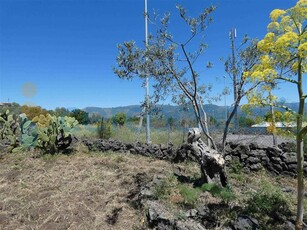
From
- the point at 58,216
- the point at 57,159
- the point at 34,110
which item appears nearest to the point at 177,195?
the point at 58,216

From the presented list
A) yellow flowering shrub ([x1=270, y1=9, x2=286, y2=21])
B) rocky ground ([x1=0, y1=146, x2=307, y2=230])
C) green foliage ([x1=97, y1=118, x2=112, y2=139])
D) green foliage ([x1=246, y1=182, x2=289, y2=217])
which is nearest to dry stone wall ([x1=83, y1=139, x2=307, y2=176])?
rocky ground ([x1=0, y1=146, x2=307, y2=230])

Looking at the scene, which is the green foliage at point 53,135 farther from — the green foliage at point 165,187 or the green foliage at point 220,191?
the green foliage at point 220,191

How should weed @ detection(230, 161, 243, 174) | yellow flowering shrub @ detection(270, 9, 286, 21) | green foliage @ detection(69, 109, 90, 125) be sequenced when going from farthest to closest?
green foliage @ detection(69, 109, 90, 125)
weed @ detection(230, 161, 243, 174)
yellow flowering shrub @ detection(270, 9, 286, 21)

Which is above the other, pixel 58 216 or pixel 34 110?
pixel 34 110

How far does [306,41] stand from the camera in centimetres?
309

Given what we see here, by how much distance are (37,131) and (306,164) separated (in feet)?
23.6

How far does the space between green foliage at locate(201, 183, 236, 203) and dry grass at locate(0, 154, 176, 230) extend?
3.95 ft

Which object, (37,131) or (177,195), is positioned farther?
(37,131)

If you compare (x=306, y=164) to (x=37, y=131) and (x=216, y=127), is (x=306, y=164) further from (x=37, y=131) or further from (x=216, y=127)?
(x=37, y=131)

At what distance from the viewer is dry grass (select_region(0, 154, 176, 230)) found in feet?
15.2

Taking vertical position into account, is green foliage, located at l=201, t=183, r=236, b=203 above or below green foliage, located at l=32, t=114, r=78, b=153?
below

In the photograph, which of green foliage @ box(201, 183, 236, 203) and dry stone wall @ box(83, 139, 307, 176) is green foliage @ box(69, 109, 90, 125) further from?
green foliage @ box(201, 183, 236, 203)

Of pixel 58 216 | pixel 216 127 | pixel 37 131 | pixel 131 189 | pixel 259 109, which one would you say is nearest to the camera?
pixel 259 109

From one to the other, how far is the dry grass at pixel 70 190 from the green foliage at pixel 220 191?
3.95 feet
